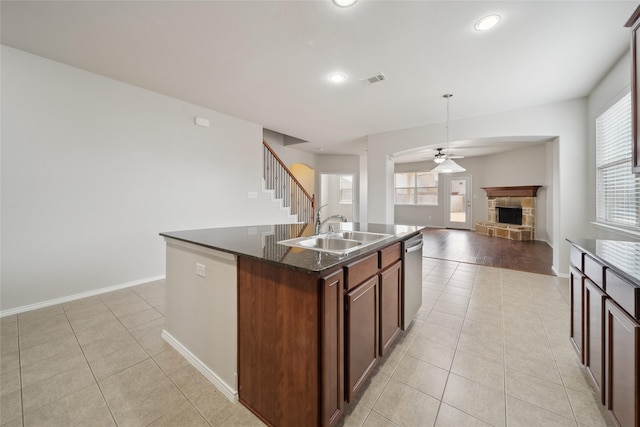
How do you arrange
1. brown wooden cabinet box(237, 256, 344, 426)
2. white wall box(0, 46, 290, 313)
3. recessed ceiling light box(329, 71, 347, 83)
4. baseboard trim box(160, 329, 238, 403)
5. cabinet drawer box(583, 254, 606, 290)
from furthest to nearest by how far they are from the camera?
recessed ceiling light box(329, 71, 347, 83)
white wall box(0, 46, 290, 313)
baseboard trim box(160, 329, 238, 403)
cabinet drawer box(583, 254, 606, 290)
brown wooden cabinet box(237, 256, 344, 426)

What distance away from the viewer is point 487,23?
81.0 inches

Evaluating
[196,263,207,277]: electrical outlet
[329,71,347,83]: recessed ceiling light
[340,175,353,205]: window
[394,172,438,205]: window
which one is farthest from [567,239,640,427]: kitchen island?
[340,175,353,205]: window

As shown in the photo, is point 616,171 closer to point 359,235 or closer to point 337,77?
point 359,235

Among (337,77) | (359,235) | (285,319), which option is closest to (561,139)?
(337,77)

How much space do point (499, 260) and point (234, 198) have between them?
530 centimetres

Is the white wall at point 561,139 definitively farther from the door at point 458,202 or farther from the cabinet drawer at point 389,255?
the door at point 458,202

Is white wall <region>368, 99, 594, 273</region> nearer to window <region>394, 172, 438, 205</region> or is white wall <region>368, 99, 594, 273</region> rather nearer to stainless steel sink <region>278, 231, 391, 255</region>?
stainless steel sink <region>278, 231, 391, 255</region>

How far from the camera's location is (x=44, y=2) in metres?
1.91

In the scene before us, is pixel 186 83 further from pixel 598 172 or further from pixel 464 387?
pixel 598 172

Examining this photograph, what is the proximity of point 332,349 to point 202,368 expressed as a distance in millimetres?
1132

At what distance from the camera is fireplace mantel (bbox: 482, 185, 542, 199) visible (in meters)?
6.91

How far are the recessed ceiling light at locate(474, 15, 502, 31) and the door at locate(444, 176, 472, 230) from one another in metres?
7.88

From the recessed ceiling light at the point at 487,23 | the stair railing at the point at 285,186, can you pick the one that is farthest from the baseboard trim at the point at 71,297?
the recessed ceiling light at the point at 487,23

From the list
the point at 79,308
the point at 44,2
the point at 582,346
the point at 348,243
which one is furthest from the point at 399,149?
the point at 79,308
